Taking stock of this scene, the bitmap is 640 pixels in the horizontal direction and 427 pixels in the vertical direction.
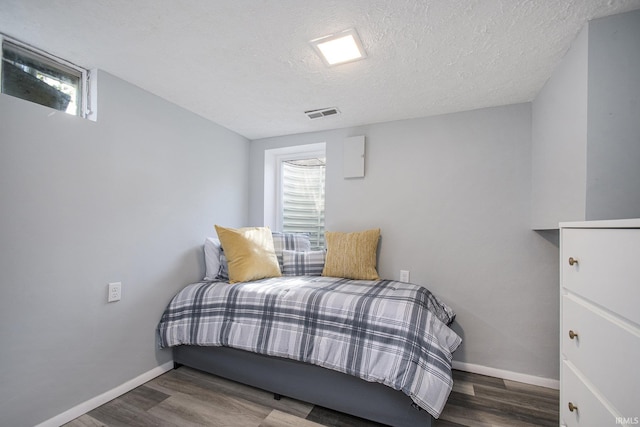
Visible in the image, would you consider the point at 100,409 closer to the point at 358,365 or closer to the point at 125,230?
the point at 125,230

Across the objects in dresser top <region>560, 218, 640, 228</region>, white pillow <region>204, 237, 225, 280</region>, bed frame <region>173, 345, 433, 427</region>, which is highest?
dresser top <region>560, 218, 640, 228</region>

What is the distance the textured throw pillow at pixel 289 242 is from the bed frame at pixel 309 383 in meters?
0.95

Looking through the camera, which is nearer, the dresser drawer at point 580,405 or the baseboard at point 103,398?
the dresser drawer at point 580,405

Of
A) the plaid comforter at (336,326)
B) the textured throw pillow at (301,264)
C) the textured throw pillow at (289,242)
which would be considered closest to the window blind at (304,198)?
the textured throw pillow at (289,242)

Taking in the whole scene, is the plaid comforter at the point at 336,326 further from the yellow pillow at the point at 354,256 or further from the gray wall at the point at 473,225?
the gray wall at the point at 473,225

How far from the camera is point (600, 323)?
904 mm

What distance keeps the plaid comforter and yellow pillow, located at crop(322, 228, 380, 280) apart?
5.2 inches

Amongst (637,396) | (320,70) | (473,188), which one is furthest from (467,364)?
(320,70)

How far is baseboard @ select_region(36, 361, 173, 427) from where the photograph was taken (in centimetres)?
148

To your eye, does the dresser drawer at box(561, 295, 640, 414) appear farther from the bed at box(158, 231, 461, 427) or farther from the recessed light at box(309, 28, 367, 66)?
the recessed light at box(309, 28, 367, 66)

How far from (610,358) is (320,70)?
6.12 ft

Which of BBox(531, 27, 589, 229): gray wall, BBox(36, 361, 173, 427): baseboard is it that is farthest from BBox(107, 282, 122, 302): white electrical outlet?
BBox(531, 27, 589, 229): gray wall

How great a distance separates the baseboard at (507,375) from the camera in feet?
6.37

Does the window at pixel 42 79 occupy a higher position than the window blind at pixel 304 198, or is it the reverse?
the window at pixel 42 79
